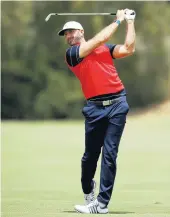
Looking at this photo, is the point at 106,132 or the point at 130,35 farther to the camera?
the point at 106,132

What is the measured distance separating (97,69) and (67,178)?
5.91 metres

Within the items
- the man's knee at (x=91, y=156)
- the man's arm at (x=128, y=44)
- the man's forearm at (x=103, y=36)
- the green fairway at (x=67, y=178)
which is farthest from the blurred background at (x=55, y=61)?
the man's forearm at (x=103, y=36)

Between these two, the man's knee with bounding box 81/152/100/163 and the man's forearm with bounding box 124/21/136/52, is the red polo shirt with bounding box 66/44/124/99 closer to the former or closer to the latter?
the man's forearm with bounding box 124/21/136/52

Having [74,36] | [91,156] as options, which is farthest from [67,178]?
[74,36]

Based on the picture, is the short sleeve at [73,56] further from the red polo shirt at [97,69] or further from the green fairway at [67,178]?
the green fairway at [67,178]

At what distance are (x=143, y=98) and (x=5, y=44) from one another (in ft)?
29.6

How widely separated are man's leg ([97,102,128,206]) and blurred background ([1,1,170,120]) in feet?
133

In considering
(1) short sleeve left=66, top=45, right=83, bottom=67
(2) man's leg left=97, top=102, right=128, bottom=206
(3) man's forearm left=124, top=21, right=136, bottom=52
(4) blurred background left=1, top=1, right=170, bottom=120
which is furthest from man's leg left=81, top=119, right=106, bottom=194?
(4) blurred background left=1, top=1, right=170, bottom=120

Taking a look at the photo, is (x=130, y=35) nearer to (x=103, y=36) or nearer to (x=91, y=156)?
(x=103, y=36)

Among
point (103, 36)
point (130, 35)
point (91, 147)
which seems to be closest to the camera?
point (103, 36)

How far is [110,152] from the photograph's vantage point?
28.5 ft

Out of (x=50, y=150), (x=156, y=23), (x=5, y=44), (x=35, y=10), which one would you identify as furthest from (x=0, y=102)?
(x=50, y=150)

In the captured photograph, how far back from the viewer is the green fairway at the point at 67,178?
9172 millimetres

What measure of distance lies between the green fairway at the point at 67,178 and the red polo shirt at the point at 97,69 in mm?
1276
